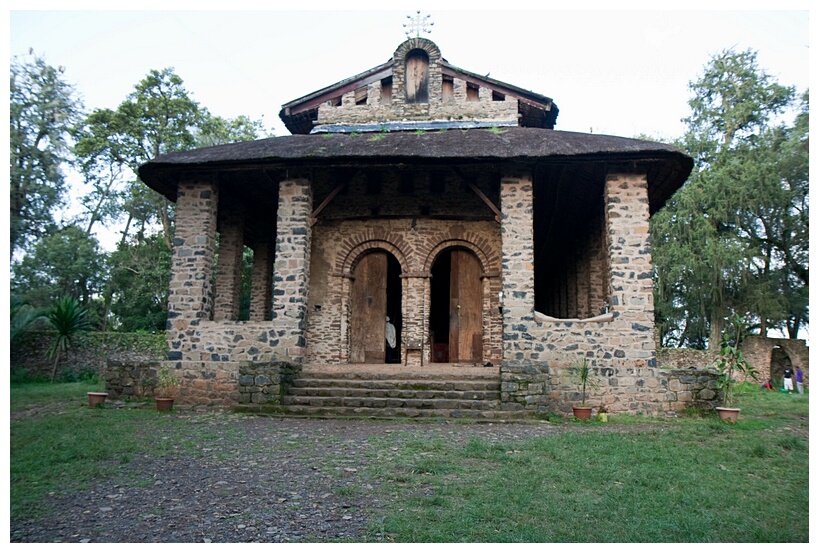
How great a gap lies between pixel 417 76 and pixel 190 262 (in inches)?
283

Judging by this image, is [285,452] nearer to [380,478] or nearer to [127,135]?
[380,478]

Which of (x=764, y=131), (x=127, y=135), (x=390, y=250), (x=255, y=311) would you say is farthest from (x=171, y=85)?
(x=764, y=131)

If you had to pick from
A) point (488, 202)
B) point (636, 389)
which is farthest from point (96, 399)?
point (636, 389)

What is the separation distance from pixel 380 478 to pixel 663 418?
224 inches

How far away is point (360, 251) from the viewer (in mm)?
12656

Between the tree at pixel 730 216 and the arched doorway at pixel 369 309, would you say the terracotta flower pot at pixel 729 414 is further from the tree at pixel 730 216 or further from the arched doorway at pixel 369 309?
the tree at pixel 730 216

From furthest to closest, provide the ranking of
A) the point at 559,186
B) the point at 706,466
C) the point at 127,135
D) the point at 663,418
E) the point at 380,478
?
the point at 127,135 → the point at 559,186 → the point at 663,418 → the point at 706,466 → the point at 380,478

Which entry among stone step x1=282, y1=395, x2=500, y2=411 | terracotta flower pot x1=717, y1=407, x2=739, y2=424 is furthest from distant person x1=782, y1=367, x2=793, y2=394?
stone step x1=282, y1=395, x2=500, y2=411

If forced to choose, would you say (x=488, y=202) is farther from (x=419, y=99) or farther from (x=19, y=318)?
(x=19, y=318)

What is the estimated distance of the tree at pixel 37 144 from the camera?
19703 millimetres

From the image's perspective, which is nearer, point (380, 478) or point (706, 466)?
point (380, 478)

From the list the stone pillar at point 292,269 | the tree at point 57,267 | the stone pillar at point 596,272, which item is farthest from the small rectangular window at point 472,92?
the tree at point 57,267

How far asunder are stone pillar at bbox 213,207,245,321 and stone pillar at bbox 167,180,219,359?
302 cm

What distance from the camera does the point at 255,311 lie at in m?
15.1
